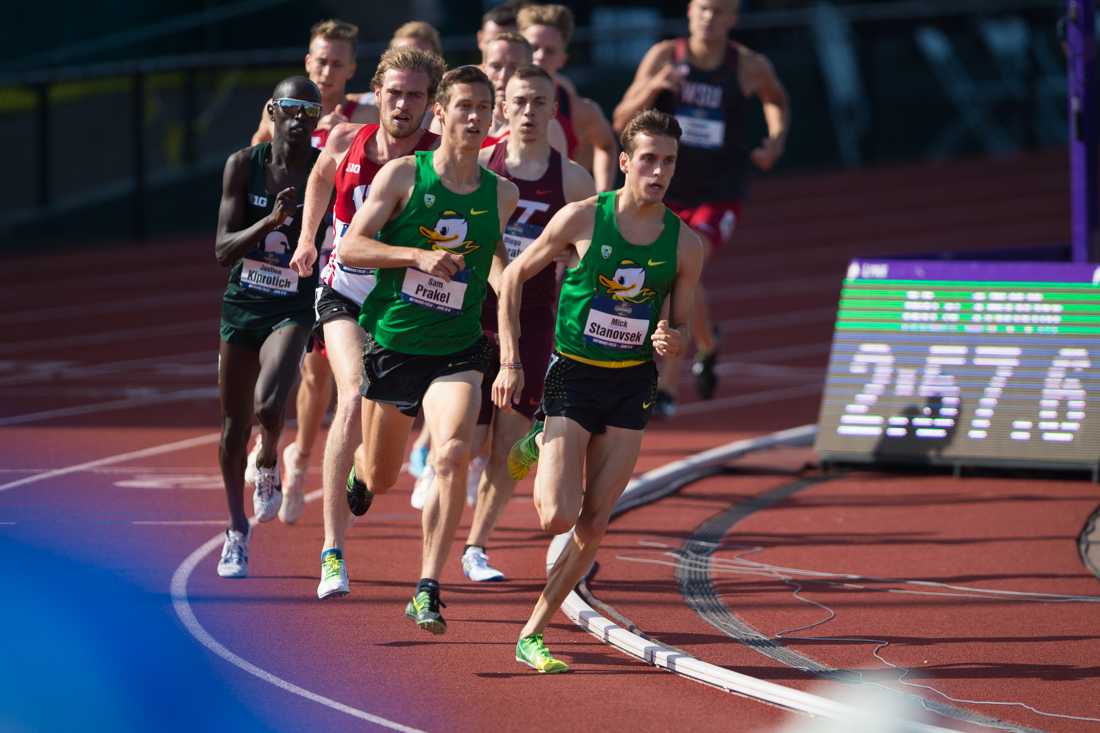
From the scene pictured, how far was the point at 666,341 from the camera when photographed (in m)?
6.90

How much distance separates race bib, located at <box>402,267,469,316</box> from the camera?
7.40 meters

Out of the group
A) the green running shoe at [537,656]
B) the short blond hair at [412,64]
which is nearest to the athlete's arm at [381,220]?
the short blond hair at [412,64]

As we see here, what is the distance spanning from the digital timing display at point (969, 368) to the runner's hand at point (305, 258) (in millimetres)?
4454

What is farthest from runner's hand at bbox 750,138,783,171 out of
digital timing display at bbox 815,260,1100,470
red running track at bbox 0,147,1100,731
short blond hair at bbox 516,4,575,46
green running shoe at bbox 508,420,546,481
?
green running shoe at bbox 508,420,546,481

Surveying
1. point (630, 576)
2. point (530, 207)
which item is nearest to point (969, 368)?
point (630, 576)

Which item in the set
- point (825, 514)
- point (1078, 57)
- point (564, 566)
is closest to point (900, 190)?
point (1078, 57)

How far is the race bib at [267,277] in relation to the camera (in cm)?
856

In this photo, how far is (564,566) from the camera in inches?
280

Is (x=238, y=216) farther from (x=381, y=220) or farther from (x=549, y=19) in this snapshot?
(x=549, y=19)

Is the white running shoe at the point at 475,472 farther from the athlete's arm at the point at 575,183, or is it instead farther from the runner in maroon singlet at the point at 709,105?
the runner in maroon singlet at the point at 709,105

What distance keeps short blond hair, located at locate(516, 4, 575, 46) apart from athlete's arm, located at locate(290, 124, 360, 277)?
2136 mm

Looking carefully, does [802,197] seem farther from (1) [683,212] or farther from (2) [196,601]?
(2) [196,601]

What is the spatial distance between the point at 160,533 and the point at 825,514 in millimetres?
3451

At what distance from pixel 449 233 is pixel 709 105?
5.08 metres
